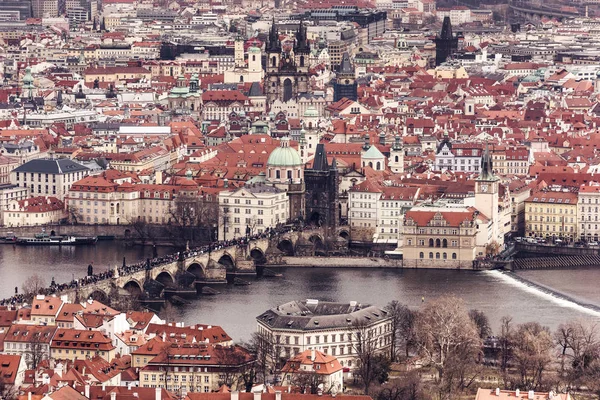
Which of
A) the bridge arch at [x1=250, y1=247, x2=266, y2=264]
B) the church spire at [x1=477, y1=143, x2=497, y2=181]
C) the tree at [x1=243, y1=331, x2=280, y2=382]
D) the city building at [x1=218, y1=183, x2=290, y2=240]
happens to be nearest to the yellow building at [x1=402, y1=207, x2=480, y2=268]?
the church spire at [x1=477, y1=143, x2=497, y2=181]

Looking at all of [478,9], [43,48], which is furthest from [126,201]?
[478,9]

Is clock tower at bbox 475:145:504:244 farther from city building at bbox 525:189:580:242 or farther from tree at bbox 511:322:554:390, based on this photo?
tree at bbox 511:322:554:390

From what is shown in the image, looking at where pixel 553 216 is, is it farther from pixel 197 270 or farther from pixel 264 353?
pixel 264 353

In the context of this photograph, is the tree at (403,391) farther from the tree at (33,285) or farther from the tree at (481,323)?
the tree at (33,285)

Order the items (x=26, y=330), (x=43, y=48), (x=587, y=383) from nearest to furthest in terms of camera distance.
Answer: (x=587, y=383)
(x=26, y=330)
(x=43, y=48)

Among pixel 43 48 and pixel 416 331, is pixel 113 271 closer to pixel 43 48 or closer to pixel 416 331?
pixel 416 331

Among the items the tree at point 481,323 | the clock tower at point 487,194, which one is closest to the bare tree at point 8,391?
the tree at point 481,323

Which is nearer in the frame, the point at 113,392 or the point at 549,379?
the point at 113,392
